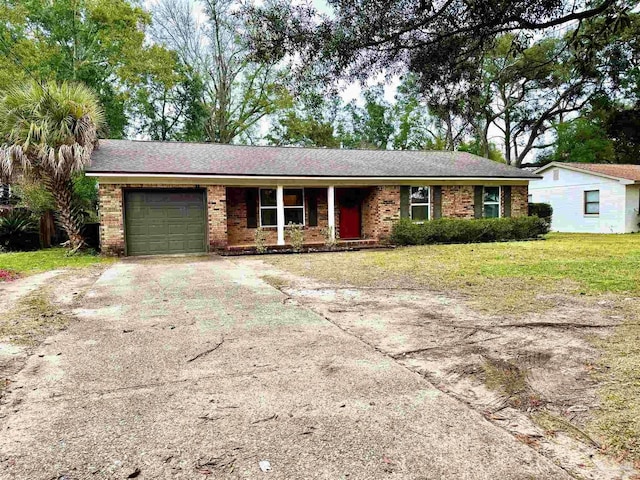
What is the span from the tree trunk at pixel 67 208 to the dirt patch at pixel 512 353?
1001cm

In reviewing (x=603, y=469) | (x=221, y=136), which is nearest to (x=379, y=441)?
(x=603, y=469)

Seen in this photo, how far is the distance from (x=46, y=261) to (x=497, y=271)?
11.1 m

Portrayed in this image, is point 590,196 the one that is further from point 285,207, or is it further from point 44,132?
point 44,132

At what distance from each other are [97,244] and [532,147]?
1235 inches

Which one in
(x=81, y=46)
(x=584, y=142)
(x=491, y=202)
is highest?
(x=81, y=46)

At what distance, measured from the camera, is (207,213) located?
14141 mm

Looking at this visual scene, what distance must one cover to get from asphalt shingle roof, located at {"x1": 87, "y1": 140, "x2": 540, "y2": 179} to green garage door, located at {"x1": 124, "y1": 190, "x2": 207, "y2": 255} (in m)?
0.89

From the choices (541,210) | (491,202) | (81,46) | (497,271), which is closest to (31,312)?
(497,271)

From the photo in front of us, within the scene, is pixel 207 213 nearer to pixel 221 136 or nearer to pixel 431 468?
pixel 431 468

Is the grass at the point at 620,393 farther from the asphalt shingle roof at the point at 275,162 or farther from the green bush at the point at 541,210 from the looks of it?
the green bush at the point at 541,210

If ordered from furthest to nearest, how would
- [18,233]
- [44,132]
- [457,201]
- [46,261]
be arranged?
[457,201], [18,233], [44,132], [46,261]

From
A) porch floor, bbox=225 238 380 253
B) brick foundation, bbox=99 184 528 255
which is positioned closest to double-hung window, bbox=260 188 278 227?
brick foundation, bbox=99 184 528 255

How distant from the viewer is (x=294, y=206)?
16.5 m

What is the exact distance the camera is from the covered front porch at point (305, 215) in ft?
51.9
